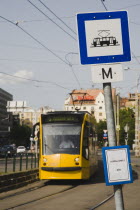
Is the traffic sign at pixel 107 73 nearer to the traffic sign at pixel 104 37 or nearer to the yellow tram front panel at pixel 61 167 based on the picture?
the traffic sign at pixel 104 37

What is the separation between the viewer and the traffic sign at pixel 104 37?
4.50 meters

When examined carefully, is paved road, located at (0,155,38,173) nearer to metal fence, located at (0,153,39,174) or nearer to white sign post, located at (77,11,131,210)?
metal fence, located at (0,153,39,174)

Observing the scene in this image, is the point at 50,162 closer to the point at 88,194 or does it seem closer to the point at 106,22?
the point at 88,194

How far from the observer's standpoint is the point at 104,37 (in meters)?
4.48

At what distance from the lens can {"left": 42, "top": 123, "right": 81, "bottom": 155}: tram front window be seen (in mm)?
18672

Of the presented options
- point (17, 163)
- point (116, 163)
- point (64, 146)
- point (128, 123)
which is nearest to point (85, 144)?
point (64, 146)

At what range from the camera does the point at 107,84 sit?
4.43m

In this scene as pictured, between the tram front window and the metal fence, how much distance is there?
1289 mm

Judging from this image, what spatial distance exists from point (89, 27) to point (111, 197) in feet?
33.9

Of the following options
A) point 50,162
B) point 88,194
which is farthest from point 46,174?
point 88,194

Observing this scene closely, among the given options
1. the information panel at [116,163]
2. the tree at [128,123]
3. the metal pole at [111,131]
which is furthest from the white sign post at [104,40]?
the tree at [128,123]

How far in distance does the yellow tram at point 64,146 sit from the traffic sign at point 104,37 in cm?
1418

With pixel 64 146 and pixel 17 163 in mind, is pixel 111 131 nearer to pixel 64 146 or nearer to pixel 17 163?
pixel 64 146

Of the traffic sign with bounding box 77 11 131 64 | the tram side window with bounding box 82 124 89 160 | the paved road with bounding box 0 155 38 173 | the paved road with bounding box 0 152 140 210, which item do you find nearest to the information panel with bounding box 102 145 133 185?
the traffic sign with bounding box 77 11 131 64
